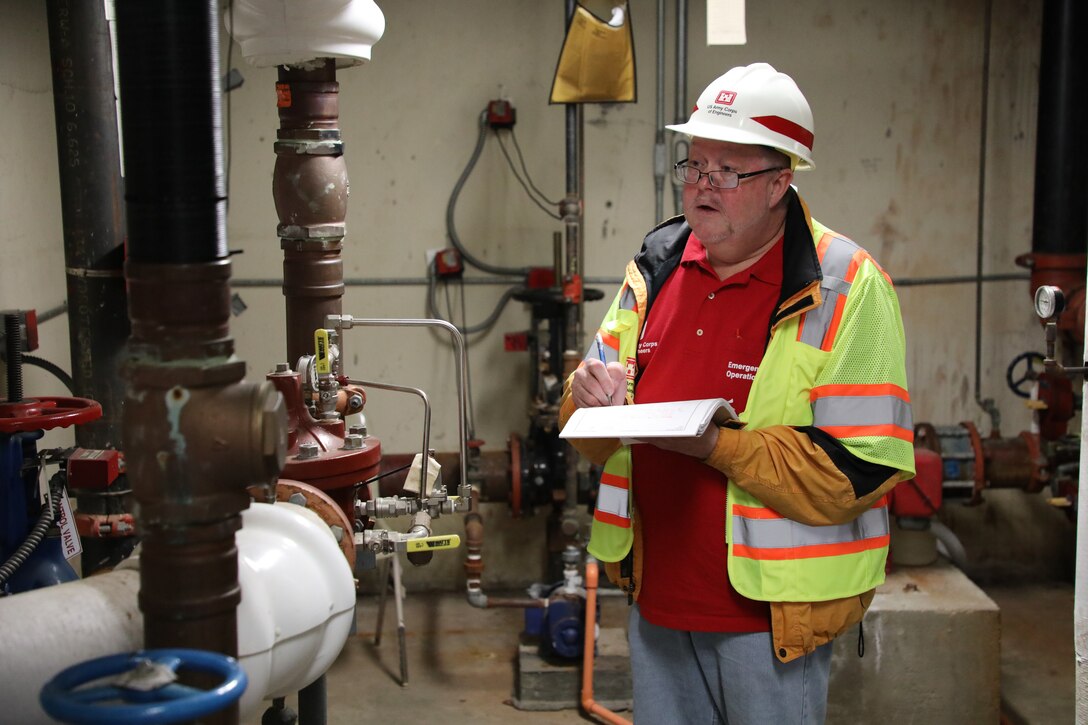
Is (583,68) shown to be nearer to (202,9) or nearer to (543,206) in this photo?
(543,206)

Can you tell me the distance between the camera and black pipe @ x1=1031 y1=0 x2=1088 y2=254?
334 centimetres

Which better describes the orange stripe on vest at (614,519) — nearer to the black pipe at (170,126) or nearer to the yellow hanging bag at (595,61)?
the black pipe at (170,126)

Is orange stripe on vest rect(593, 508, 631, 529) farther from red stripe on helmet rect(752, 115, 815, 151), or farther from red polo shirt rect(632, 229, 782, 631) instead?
red stripe on helmet rect(752, 115, 815, 151)

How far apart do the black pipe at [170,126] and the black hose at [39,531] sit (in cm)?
94

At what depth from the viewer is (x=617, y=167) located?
3752 millimetres

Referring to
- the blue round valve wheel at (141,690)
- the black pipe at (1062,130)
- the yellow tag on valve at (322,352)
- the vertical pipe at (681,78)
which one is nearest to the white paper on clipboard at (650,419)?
the yellow tag on valve at (322,352)

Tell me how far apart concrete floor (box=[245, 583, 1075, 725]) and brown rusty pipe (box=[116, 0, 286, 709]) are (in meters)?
2.07

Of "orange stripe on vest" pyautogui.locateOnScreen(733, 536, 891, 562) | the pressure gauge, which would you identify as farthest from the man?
the pressure gauge

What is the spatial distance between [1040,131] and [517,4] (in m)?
A: 1.73

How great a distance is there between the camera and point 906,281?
12.6ft

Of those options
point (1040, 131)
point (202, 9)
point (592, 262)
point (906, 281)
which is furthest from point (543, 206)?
point (202, 9)

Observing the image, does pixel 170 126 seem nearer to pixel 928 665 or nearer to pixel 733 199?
pixel 733 199

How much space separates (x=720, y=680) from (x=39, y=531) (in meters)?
1.15

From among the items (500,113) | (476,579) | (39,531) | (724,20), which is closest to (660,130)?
(500,113)
